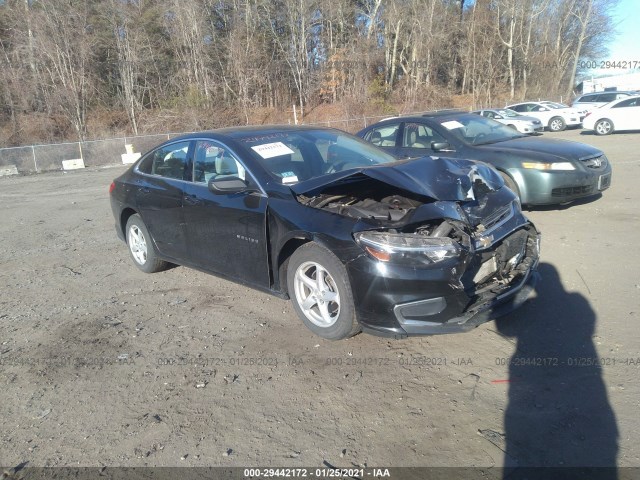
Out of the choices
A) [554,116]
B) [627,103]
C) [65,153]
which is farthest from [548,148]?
[65,153]

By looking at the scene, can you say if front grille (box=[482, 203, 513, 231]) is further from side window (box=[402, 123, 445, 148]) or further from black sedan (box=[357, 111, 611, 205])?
side window (box=[402, 123, 445, 148])

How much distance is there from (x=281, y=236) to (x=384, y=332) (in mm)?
1127

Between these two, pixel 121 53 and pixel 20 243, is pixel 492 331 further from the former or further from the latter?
pixel 121 53

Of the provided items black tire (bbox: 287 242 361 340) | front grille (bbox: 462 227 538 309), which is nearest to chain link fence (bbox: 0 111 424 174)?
black tire (bbox: 287 242 361 340)

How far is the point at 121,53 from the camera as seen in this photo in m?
39.0

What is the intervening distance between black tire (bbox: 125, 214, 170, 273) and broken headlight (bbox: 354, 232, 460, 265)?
10.6 feet

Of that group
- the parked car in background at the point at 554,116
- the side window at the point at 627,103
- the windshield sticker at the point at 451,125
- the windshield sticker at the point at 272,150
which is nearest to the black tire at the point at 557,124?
the parked car in background at the point at 554,116

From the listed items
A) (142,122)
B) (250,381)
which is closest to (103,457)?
(250,381)

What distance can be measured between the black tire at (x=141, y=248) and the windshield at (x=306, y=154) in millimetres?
1845

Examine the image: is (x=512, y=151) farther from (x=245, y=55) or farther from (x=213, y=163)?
(x=245, y=55)

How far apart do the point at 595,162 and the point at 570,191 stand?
69cm

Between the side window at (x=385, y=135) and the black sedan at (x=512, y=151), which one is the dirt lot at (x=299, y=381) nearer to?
A: the black sedan at (x=512, y=151)

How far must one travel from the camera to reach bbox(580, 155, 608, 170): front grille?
740 centimetres

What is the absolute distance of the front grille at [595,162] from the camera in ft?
24.3
